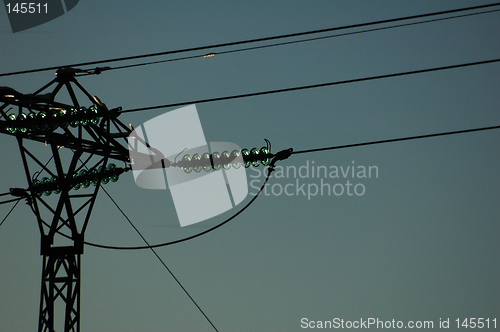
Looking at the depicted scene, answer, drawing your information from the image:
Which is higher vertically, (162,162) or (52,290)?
(162,162)

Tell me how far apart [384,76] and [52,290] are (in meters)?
8.99

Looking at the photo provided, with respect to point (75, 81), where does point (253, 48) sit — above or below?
above

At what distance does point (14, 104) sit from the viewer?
13688 mm

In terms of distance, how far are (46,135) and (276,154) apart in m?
5.49

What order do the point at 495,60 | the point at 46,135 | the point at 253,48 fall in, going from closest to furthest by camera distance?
1. the point at 495,60
2. the point at 46,135
3. the point at 253,48

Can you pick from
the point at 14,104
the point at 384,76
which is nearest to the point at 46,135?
the point at 14,104

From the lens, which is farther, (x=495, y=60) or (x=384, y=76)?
(x=384, y=76)

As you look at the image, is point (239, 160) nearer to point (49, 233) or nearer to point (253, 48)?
point (253, 48)

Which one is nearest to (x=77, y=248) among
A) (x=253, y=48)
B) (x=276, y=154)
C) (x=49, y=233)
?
(x=49, y=233)

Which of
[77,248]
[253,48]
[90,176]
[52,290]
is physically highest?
[253,48]

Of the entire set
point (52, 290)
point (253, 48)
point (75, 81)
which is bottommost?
point (52, 290)

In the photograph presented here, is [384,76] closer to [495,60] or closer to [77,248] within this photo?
[495,60]

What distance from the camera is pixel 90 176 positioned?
15.9 metres

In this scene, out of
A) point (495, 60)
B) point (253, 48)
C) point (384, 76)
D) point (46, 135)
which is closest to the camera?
point (495, 60)
